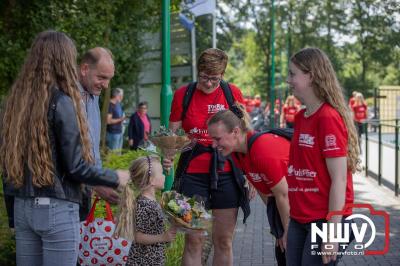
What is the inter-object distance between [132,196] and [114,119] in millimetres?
13272

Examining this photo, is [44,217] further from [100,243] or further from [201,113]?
[201,113]

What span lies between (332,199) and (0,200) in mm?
7014

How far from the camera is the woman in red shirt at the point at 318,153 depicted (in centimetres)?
386

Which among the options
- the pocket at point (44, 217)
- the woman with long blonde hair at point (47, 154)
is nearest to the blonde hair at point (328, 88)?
the woman with long blonde hair at point (47, 154)

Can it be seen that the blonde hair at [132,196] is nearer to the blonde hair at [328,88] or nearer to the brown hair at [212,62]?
the brown hair at [212,62]

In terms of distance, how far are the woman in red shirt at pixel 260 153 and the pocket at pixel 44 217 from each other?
1.47 meters

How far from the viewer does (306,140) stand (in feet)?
13.1

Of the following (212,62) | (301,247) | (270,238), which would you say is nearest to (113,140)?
(270,238)

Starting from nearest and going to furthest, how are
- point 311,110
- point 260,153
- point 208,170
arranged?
point 311,110, point 260,153, point 208,170

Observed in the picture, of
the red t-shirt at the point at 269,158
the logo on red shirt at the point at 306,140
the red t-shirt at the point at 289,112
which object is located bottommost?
the red t-shirt at the point at 289,112

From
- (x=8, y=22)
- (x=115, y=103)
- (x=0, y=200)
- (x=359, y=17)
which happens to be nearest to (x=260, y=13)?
(x=359, y=17)

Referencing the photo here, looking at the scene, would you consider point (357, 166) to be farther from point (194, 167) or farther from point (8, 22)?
point (8, 22)

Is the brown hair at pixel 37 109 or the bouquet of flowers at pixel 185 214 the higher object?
the brown hair at pixel 37 109

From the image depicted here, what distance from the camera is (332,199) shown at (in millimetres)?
3859
